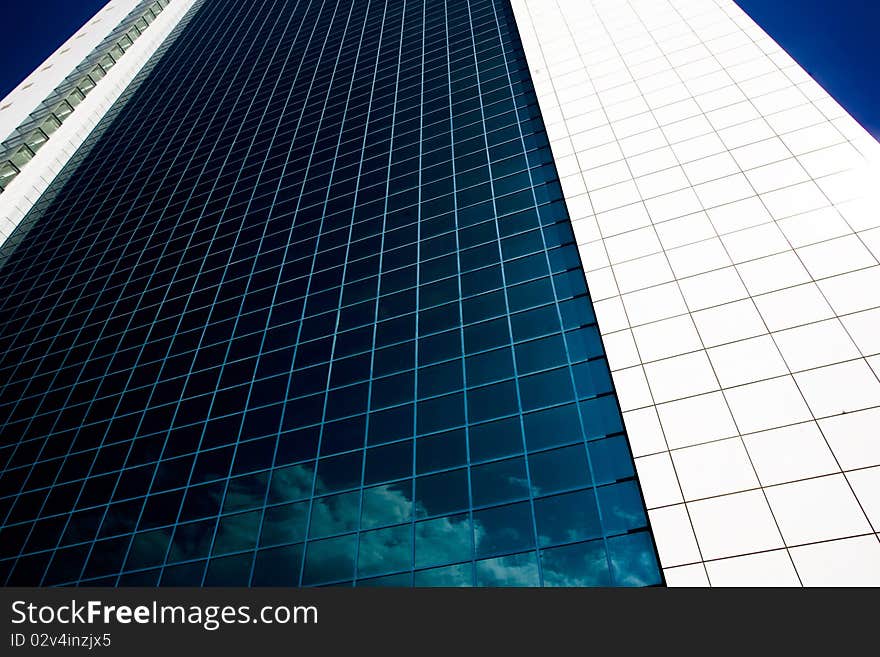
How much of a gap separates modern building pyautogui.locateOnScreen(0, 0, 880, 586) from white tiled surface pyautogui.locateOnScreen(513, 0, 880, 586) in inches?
3.3

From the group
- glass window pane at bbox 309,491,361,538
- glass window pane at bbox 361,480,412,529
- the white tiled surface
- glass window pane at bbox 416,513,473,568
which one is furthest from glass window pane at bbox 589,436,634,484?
glass window pane at bbox 309,491,361,538

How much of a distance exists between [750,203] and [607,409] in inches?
370

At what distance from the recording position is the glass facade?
1667 cm

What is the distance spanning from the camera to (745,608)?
31.2ft

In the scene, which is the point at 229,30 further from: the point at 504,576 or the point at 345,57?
the point at 504,576

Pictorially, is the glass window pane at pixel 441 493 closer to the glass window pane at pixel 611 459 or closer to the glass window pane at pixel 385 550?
the glass window pane at pixel 385 550

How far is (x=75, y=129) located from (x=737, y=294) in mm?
59998

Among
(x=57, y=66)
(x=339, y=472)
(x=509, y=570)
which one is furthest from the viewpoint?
(x=57, y=66)

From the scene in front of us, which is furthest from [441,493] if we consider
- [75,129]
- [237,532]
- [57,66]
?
[57,66]

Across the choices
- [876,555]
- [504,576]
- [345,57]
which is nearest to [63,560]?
[504,576]

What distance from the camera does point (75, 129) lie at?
53812 millimetres

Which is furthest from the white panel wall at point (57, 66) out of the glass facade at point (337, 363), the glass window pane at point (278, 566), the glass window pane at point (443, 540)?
the glass window pane at point (443, 540)

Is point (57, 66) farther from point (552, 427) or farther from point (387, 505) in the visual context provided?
point (552, 427)

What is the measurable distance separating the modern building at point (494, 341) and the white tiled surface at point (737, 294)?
84 mm
